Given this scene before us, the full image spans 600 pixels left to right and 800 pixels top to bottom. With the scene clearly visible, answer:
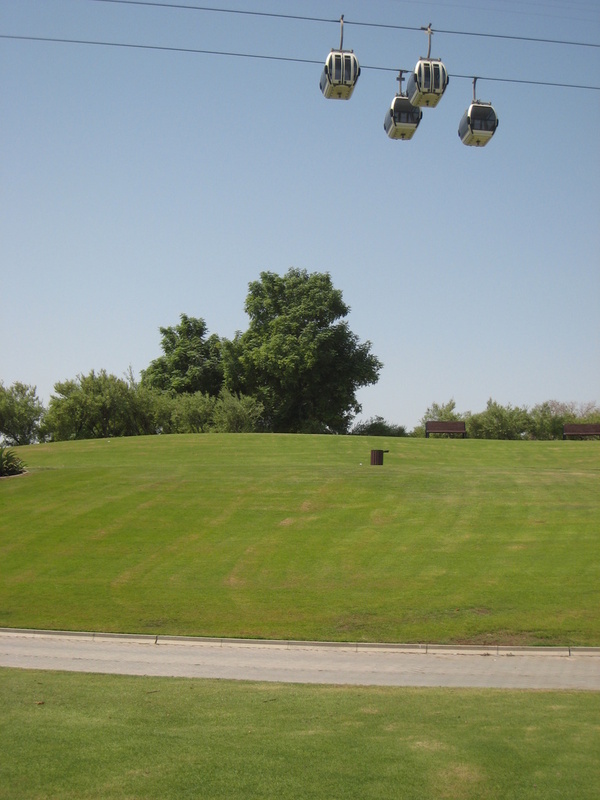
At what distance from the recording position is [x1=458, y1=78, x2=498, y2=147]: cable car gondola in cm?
1257

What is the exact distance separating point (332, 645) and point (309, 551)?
501cm

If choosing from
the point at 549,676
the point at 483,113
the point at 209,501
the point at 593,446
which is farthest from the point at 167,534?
the point at 593,446

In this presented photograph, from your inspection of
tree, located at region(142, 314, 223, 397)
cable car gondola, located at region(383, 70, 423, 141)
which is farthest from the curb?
tree, located at region(142, 314, 223, 397)

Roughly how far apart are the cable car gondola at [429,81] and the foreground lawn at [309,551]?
32.2 ft

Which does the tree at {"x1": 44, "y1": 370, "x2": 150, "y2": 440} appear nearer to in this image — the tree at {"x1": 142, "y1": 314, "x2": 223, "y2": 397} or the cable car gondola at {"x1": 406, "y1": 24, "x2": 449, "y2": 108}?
the tree at {"x1": 142, "y1": 314, "x2": 223, "y2": 397}

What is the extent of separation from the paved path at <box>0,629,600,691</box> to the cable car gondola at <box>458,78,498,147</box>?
8.61 metres

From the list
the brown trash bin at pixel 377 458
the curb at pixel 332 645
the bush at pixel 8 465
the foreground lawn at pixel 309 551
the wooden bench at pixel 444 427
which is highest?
the wooden bench at pixel 444 427

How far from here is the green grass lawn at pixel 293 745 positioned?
20.2 feet

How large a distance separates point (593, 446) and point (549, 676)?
29301 millimetres

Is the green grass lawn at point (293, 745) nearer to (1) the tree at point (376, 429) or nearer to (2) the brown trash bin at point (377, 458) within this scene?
(2) the brown trash bin at point (377, 458)

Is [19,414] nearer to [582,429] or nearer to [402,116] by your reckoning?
[582,429]

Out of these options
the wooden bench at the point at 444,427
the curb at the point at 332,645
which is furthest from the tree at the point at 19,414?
the curb at the point at 332,645

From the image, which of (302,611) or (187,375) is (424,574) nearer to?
(302,611)

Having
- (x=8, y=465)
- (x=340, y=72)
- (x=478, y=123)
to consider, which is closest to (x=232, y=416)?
(x=8, y=465)
